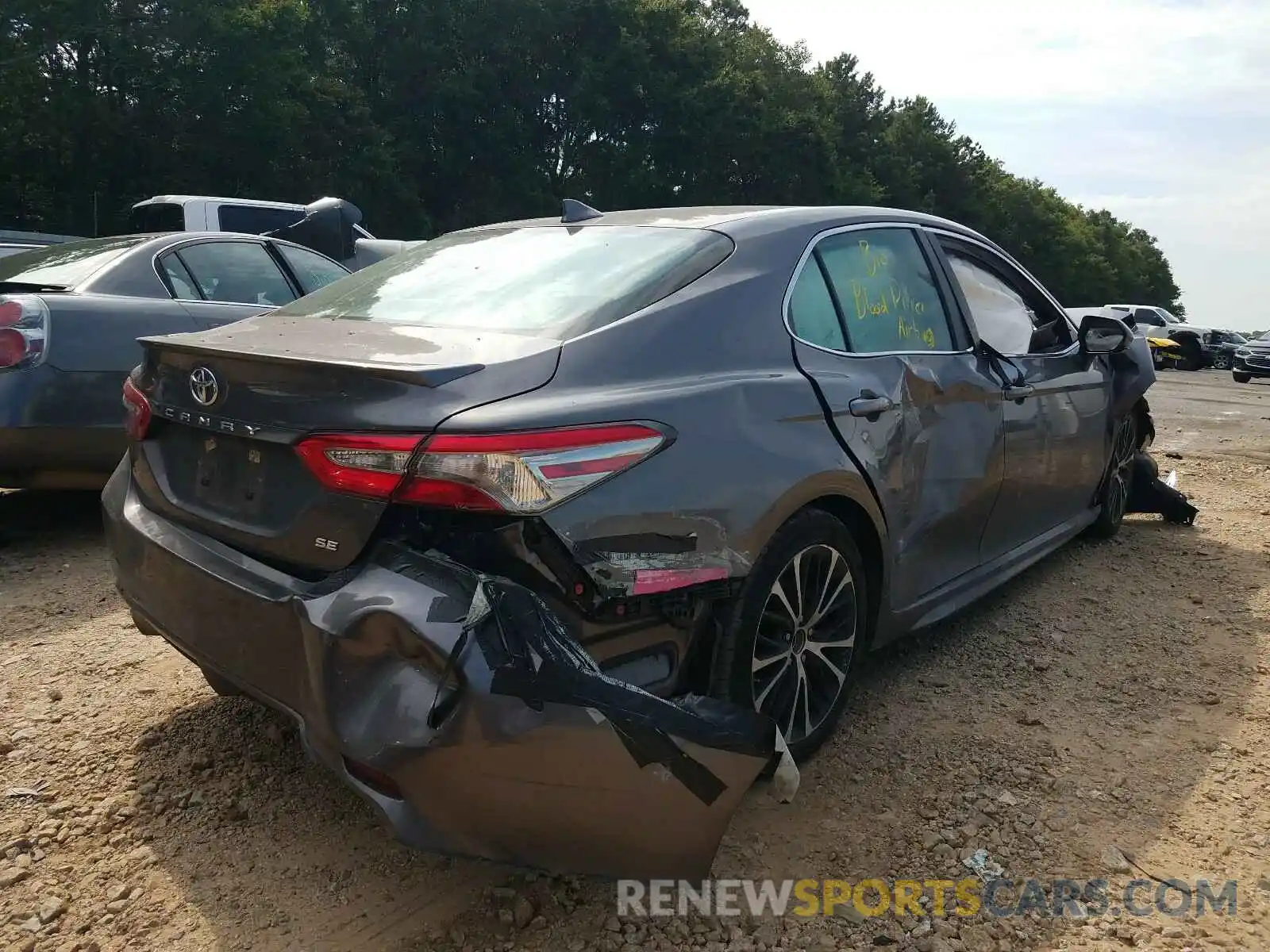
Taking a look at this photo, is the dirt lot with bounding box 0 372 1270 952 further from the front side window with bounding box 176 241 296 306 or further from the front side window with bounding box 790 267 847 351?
the front side window with bounding box 176 241 296 306

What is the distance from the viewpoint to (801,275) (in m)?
2.76

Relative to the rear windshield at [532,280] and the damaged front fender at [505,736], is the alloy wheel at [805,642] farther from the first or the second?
the rear windshield at [532,280]

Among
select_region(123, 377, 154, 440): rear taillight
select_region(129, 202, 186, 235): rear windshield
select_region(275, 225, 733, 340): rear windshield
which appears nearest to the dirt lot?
select_region(123, 377, 154, 440): rear taillight

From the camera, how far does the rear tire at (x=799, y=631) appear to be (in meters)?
2.33

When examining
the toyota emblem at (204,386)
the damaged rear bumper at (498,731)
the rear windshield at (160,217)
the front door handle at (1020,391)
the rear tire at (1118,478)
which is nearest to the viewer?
the damaged rear bumper at (498,731)

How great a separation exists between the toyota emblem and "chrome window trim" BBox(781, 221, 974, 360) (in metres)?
1.43

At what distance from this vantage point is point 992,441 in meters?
Answer: 3.41

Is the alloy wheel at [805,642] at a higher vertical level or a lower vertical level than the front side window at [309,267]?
lower

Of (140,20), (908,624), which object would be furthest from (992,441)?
(140,20)

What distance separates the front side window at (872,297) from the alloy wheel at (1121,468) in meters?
2.00

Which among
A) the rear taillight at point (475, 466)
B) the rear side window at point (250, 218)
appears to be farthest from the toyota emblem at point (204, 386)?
the rear side window at point (250, 218)

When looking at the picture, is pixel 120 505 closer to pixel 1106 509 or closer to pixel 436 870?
pixel 436 870

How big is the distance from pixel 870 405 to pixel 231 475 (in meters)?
A: 1.69

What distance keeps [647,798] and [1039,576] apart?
330 cm
